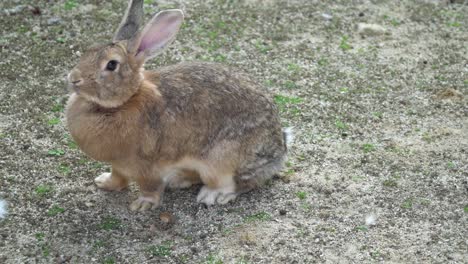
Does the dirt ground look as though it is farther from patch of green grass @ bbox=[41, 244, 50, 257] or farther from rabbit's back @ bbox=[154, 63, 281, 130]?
rabbit's back @ bbox=[154, 63, 281, 130]

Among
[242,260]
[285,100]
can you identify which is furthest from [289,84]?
[242,260]

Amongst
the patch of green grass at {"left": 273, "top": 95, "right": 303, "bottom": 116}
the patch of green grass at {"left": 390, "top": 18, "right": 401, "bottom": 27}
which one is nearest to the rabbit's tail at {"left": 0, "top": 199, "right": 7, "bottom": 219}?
the patch of green grass at {"left": 273, "top": 95, "right": 303, "bottom": 116}

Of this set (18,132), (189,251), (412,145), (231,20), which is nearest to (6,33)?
(18,132)

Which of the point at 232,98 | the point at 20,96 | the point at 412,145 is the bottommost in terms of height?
the point at 412,145

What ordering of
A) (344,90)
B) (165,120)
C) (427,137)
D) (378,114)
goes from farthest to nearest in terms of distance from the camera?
(344,90)
(378,114)
(427,137)
(165,120)

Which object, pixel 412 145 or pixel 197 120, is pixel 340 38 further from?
pixel 197 120

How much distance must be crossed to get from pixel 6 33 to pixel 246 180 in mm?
3372

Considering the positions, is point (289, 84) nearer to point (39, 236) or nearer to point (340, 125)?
point (340, 125)

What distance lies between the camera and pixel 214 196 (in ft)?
17.9

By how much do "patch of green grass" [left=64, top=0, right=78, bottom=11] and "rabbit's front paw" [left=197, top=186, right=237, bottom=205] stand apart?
334 centimetres

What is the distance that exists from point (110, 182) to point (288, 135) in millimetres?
1493

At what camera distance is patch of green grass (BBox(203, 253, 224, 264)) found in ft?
16.1

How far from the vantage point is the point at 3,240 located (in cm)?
496

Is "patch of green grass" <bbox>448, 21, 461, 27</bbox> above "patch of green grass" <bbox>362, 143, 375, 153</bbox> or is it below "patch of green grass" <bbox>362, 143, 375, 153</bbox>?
above
